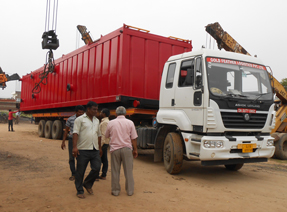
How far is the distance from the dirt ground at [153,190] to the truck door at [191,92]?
4.24ft

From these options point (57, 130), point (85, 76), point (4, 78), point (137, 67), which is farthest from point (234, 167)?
point (4, 78)

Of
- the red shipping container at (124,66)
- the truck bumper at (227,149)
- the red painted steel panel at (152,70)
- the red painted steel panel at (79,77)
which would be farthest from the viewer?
Answer: the red painted steel panel at (79,77)

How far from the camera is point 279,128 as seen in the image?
10.6 m

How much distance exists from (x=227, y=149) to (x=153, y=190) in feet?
5.55

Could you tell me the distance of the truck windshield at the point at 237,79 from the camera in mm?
5773

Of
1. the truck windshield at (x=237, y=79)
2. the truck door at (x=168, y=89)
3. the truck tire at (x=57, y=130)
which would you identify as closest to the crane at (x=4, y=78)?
the truck tire at (x=57, y=130)

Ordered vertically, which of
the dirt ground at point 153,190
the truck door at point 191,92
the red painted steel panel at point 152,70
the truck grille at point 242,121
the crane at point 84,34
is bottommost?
the dirt ground at point 153,190

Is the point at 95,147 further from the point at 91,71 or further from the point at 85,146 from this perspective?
the point at 91,71

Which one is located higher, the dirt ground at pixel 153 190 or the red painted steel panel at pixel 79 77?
the red painted steel panel at pixel 79 77

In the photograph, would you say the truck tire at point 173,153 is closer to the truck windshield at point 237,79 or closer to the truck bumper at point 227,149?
the truck bumper at point 227,149

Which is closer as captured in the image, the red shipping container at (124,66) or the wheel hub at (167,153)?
the wheel hub at (167,153)

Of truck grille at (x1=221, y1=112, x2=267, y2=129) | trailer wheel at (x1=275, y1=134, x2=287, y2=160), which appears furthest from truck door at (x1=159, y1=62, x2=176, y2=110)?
trailer wheel at (x1=275, y1=134, x2=287, y2=160)

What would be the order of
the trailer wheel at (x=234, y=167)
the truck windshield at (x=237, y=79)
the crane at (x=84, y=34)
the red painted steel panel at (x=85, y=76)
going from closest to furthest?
the truck windshield at (x=237, y=79)
the trailer wheel at (x=234, y=167)
the red painted steel panel at (x=85, y=76)
the crane at (x=84, y=34)

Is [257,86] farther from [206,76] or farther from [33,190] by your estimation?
[33,190]
